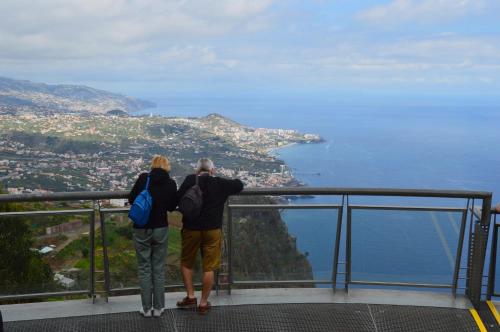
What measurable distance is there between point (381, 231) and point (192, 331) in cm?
247

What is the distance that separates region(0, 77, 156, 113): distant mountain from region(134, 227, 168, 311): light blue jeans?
55290 mm

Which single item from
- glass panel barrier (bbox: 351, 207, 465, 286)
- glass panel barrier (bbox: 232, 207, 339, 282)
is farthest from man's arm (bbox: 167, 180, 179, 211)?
glass panel barrier (bbox: 351, 207, 465, 286)

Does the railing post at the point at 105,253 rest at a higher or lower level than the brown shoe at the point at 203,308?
higher

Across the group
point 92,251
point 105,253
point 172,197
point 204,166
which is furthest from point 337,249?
point 92,251

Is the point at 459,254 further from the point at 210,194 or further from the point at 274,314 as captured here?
the point at 210,194

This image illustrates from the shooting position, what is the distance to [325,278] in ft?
22.2

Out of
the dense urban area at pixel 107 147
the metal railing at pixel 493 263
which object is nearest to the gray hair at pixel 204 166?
the metal railing at pixel 493 263

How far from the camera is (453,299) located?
6641 millimetres

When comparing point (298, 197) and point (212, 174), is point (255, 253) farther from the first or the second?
point (212, 174)

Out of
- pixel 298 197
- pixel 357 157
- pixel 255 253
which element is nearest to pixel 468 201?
pixel 298 197

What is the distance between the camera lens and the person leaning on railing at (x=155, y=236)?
18.7 feet

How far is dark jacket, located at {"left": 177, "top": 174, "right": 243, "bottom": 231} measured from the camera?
5.77m

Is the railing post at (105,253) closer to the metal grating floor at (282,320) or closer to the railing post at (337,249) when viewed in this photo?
the metal grating floor at (282,320)

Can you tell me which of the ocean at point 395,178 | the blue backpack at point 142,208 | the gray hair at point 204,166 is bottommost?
the ocean at point 395,178
